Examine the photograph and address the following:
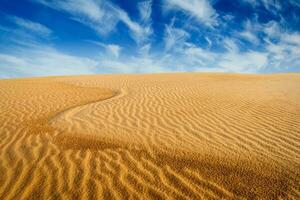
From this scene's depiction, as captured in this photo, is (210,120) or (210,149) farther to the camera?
(210,120)

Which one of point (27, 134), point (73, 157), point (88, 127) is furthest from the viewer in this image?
point (88, 127)

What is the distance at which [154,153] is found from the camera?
4.37 meters

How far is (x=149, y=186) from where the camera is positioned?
3.33 meters

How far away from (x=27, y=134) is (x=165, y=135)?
3.76 m

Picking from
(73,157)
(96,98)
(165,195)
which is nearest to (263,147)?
(165,195)

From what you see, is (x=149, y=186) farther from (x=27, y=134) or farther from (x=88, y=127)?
(x=27, y=134)

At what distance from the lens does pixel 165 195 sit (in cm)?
312

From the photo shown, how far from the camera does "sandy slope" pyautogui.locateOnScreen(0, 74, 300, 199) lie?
3.25 metres

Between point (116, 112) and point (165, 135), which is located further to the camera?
point (116, 112)

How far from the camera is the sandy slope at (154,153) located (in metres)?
3.25

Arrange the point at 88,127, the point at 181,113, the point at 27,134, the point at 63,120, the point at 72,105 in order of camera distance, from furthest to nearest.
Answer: the point at 72,105 → the point at 181,113 → the point at 63,120 → the point at 88,127 → the point at 27,134

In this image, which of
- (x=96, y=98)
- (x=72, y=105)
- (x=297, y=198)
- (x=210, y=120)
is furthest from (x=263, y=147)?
(x=96, y=98)

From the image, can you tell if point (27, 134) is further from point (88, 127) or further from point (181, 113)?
point (181, 113)

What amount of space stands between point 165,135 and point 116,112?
112 inches
